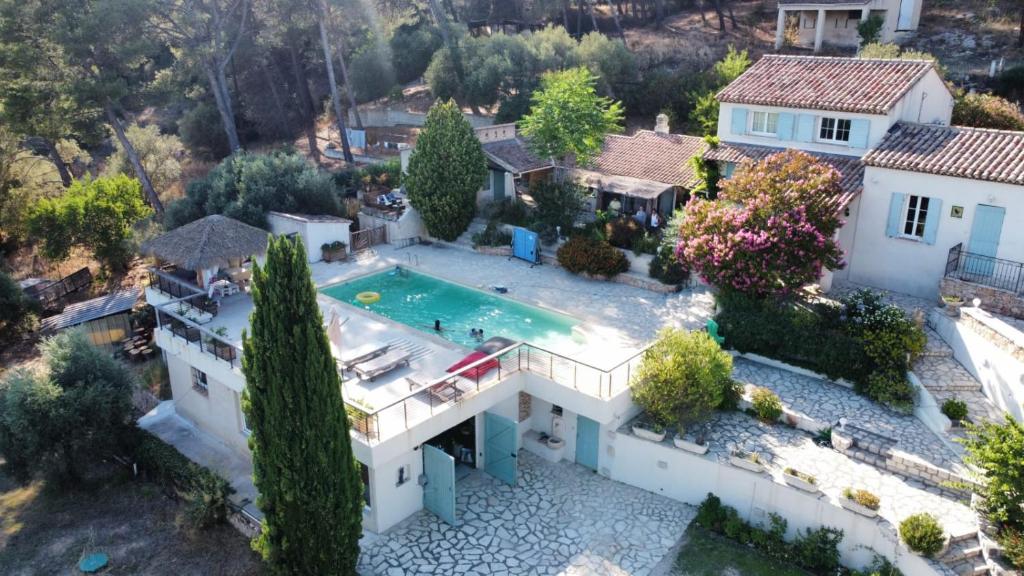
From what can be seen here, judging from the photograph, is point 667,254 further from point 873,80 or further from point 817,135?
point 873,80

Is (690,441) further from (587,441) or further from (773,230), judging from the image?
(773,230)

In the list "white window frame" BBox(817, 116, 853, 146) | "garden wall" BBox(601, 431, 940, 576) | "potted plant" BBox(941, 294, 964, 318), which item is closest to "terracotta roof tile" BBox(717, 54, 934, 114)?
"white window frame" BBox(817, 116, 853, 146)

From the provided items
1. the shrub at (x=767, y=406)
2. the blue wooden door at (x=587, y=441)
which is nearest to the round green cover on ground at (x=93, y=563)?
the blue wooden door at (x=587, y=441)

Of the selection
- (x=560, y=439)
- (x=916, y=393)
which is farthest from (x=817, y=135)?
(x=560, y=439)

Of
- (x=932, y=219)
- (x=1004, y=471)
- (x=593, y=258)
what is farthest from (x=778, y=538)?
(x=593, y=258)

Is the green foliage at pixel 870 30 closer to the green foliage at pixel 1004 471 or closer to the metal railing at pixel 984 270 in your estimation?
the metal railing at pixel 984 270

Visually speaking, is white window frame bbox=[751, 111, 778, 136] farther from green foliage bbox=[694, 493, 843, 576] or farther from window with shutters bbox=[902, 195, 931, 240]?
green foliage bbox=[694, 493, 843, 576]
